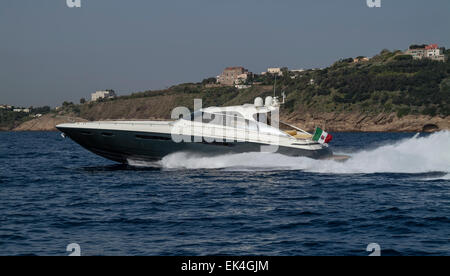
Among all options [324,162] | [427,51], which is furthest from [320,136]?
[427,51]

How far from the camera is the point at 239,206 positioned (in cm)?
1183

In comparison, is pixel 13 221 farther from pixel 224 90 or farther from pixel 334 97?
pixel 224 90

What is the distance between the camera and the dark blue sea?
28.0 feet

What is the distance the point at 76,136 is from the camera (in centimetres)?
1919

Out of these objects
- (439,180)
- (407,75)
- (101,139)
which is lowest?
(439,180)

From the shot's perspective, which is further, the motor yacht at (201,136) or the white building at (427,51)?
the white building at (427,51)

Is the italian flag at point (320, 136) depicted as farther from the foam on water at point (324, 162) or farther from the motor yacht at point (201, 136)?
the foam on water at point (324, 162)

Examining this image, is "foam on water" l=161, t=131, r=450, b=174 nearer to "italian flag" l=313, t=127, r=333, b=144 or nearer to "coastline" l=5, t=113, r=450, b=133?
"italian flag" l=313, t=127, r=333, b=144

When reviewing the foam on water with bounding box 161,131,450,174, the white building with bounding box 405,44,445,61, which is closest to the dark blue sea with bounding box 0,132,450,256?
the foam on water with bounding box 161,131,450,174

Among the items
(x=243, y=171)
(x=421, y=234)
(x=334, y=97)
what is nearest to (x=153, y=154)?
(x=243, y=171)

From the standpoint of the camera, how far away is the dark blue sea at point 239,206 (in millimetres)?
8547

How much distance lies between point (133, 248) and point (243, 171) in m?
9.75

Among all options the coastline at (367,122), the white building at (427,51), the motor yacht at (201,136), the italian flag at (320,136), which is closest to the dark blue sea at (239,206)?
the motor yacht at (201,136)

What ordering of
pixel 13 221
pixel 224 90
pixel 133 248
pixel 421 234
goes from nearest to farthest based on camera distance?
pixel 133 248 < pixel 421 234 < pixel 13 221 < pixel 224 90
